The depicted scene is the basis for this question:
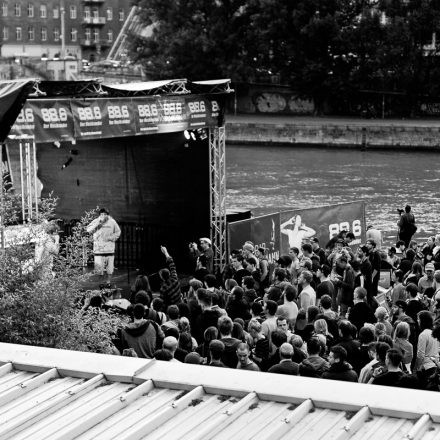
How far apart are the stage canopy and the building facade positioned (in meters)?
90.5

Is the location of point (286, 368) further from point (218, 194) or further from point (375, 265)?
point (218, 194)

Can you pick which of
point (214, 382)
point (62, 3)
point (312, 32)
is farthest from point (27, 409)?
point (62, 3)

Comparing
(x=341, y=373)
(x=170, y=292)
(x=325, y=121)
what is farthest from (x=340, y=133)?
(x=341, y=373)

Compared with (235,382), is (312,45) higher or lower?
higher

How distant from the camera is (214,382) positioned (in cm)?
661

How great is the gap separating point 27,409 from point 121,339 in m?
3.53

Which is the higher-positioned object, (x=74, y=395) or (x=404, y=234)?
(x=74, y=395)

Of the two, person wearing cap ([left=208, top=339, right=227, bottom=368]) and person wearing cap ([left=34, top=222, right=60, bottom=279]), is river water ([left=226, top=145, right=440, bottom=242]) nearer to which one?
person wearing cap ([left=34, top=222, right=60, bottom=279])

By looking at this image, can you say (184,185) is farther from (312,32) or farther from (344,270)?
(312,32)

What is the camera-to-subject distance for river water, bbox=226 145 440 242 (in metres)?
35.6

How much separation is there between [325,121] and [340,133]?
4.27 metres

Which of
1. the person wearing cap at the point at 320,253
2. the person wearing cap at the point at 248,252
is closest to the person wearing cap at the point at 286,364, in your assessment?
the person wearing cap at the point at 248,252

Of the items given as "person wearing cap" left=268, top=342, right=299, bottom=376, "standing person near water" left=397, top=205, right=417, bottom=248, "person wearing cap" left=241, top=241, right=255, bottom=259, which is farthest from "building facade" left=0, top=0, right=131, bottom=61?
"person wearing cap" left=268, top=342, right=299, bottom=376

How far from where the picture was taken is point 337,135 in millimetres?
57406
